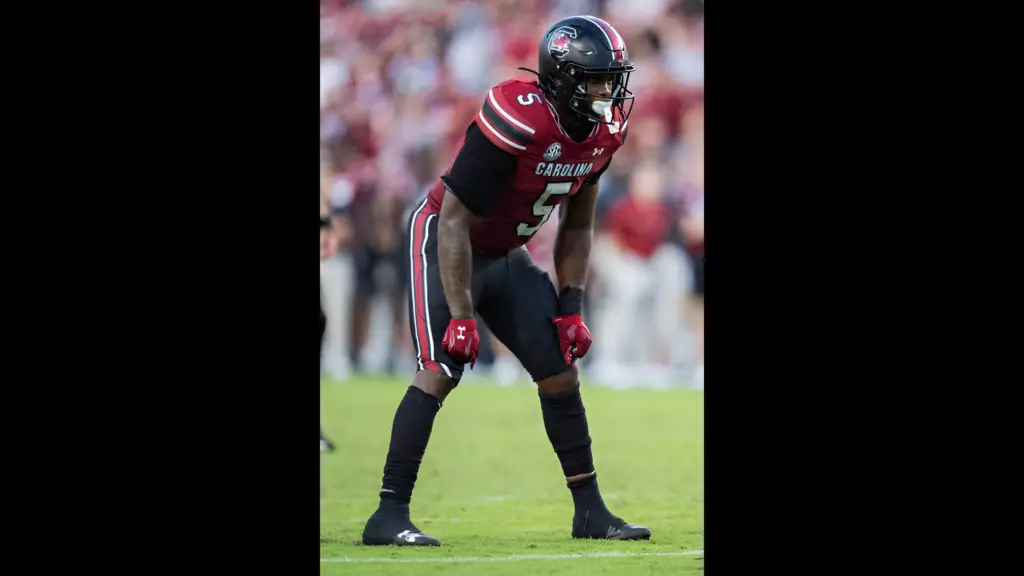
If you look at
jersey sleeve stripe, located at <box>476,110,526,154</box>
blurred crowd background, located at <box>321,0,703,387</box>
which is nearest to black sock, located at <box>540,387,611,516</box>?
jersey sleeve stripe, located at <box>476,110,526,154</box>

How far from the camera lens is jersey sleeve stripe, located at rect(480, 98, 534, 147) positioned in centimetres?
429

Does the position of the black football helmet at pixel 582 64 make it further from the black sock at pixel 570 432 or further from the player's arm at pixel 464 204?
the black sock at pixel 570 432

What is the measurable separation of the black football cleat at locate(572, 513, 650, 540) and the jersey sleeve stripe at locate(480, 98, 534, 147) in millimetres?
1293

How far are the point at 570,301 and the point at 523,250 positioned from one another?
26cm

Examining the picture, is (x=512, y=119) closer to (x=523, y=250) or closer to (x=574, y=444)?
(x=523, y=250)

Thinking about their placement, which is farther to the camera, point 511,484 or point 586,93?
point 511,484

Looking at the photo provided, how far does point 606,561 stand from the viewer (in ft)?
13.6

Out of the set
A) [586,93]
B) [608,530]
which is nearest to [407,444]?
[608,530]

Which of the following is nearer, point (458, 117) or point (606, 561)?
point (606, 561)

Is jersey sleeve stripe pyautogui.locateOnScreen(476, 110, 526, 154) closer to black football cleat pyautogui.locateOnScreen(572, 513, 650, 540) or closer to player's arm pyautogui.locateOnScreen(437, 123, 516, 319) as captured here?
player's arm pyautogui.locateOnScreen(437, 123, 516, 319)

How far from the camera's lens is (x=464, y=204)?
173 inches
